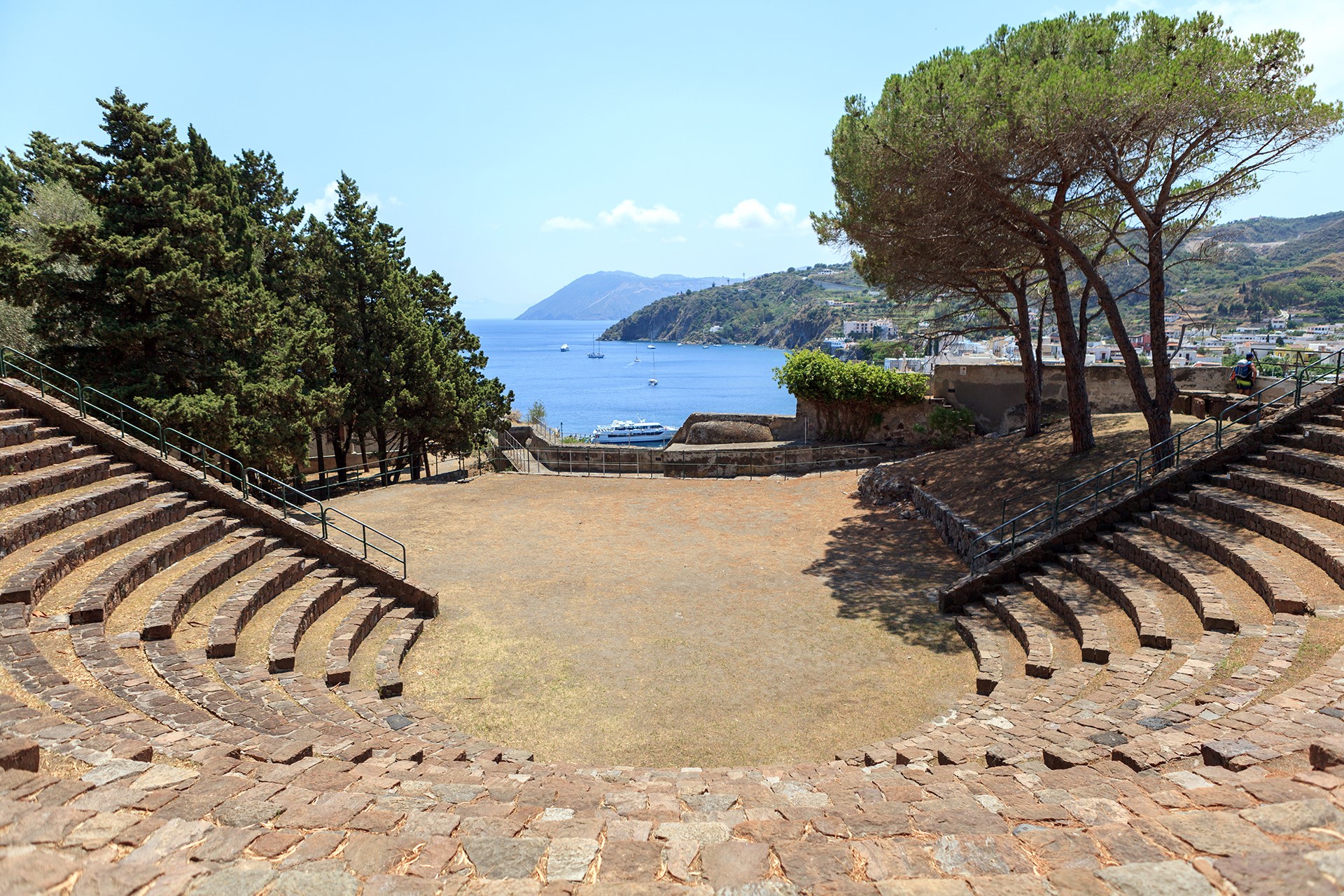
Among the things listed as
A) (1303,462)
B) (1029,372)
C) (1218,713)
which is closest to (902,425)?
(1029,372)

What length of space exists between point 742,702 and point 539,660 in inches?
123

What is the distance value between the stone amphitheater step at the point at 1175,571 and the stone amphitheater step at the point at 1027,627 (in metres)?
1.67

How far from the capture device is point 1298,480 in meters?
10.9

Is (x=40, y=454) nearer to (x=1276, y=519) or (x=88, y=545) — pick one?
(x=88, y=545)

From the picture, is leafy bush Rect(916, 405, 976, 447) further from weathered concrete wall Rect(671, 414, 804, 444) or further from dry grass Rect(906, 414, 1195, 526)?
weathered concrete wall Rect(671, 414, 804, 444)

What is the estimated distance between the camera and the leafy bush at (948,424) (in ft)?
85.2

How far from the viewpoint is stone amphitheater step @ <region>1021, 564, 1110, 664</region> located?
8.84 metres

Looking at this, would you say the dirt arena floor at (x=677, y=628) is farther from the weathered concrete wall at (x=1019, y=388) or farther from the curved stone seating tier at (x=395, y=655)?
the weathered concrete wall at (x=1019, y=388)

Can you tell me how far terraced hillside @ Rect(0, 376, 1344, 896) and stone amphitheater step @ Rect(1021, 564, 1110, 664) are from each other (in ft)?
0.18

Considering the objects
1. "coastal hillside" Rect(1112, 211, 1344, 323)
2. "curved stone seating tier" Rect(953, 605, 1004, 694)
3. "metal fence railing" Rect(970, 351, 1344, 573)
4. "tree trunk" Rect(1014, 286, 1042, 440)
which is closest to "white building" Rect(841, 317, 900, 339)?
"coastal hillside" Rect(1112, 211, 1344, 323)

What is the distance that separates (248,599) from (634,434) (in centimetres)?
5386

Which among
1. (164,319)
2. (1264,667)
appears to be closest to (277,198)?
(164,319)

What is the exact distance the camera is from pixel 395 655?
9867 mm

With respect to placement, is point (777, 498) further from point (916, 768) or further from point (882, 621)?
point (916, 768)
